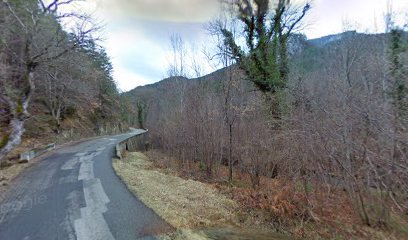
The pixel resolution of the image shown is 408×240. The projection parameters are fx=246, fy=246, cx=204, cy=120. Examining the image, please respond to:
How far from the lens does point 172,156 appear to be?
55.1ft

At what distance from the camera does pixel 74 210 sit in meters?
5.80

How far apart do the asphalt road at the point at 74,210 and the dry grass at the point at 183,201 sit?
0.31 metres

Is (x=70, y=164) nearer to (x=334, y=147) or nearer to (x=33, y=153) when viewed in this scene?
(x=33, y=153)

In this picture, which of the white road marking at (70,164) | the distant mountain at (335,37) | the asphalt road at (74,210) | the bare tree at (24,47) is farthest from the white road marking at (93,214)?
the distant mountain at (335,37)

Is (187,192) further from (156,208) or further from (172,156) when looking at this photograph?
(172,156)

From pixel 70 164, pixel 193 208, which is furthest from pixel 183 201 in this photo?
pixel 70 164

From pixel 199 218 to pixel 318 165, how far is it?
11.0ft

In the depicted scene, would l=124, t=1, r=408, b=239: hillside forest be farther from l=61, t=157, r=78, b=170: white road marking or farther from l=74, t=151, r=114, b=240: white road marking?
l=61, t=157, r=78, b=170: white road marking

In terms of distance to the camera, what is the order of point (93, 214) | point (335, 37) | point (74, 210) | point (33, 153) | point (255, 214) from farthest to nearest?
1. point (335, 37)
2. point (33, 153)
3. point (255, 214)
4. point (74, 210)
5. point (93, 214)

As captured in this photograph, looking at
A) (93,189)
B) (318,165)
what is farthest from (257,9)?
(93,189)

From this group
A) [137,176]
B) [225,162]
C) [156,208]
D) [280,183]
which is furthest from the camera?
[225,162]

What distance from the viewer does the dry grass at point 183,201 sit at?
5.49m

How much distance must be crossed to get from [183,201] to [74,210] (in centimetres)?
264

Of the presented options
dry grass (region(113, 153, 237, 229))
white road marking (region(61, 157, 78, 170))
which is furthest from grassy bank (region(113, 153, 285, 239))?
white road marking (region(61, 157, 78, 170))
